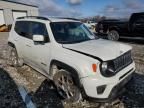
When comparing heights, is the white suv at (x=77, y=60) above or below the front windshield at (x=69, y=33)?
below

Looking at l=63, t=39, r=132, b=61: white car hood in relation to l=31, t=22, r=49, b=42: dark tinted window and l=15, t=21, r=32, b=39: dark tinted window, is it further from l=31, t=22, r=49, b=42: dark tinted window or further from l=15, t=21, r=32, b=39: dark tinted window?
l=15, t=21, r=32, b=39: dark tinted window

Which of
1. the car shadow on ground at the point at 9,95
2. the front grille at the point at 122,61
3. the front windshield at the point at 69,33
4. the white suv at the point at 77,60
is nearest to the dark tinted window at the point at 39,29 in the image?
the white suv at the point at 77,60

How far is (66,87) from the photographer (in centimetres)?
426

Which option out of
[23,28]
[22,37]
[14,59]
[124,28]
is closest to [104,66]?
[22,37]

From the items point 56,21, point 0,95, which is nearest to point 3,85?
point 0,95

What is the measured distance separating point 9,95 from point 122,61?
9.67 feet

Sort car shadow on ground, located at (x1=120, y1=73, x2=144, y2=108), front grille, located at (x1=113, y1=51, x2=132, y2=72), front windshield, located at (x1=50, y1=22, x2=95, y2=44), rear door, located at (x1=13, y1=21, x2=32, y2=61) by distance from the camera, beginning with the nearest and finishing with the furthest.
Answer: front grille, located at (x1=113, y1=51, x2=132, y2=72), car shadow on ground, located at (x1=120, y1=73, x2=144, y2=108), front windshield, located at (x1=50, y1=22, x2=95, y2=44), rear door, located at (x1=13, y1=21, x2=32, y2=61)

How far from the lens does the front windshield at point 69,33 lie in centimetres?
467

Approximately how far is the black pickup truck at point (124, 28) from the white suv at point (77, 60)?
25.7 ft

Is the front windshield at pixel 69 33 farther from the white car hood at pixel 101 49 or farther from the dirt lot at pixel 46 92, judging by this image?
the dirt lot at pixel 46 92

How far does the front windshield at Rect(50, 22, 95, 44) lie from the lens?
4.67m

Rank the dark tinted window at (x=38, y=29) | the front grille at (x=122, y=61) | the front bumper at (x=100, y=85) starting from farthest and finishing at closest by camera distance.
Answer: the dark tinted window at (x=38, y=29)
the front grille at (x=122, y=61)
the front bumper at (x=100, y=85)

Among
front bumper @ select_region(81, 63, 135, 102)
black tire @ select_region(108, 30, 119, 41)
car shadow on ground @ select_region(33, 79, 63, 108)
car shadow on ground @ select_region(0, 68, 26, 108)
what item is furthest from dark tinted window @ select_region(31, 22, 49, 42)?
black tire @ select_region(108, 30, 119, 41)

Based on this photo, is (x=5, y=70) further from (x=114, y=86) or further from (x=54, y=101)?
(x=114, y=86)
